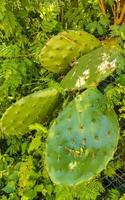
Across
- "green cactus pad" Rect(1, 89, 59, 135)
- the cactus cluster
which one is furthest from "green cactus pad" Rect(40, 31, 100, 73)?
"green cactus pad" Rect(1, 89, 59, 135)

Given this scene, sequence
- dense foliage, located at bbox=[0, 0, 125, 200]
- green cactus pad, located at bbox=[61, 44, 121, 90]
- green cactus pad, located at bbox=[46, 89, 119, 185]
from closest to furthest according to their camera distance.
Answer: green cactus pad, located at bbox=[46, 89, 119, 185], green cactus pad, located at bbox=[61, 44, 121, 90], dense foliage, located at bbox=[0, 0, 125, 200]

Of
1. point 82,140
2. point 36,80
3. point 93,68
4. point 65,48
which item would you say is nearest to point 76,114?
point 82,140

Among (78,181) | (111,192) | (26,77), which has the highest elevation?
(26,77)

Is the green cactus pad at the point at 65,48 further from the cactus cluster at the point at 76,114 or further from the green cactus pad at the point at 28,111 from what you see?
the green cactus pad at the point at 28,111

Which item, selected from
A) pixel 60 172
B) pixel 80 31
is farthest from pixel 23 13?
pixel 60 172

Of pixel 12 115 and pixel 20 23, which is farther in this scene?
pixel 20 23

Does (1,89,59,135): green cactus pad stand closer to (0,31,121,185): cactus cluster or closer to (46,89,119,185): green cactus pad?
(0,31,121,185): cactus cluster

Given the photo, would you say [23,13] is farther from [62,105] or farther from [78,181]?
[78,181]
